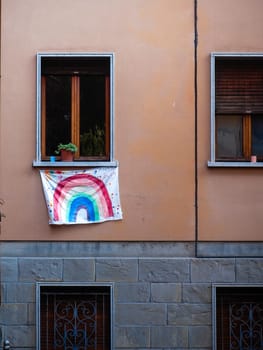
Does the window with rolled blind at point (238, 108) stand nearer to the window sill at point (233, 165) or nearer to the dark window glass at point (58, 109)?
the window sill at point (233, 165)

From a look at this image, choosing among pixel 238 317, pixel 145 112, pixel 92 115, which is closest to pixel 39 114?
pixel 92 115

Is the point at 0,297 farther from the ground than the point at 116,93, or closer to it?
closer to it

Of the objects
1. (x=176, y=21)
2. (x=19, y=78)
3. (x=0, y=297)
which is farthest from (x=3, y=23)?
(x=0, y=297)

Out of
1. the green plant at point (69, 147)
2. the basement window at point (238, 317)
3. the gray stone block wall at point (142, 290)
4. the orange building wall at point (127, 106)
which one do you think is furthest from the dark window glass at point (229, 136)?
the green plant at point (69, 147)

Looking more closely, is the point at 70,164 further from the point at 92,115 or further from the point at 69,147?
the point at 92,115

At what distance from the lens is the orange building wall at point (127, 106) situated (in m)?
10.9

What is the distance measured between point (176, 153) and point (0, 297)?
3108 millimetres

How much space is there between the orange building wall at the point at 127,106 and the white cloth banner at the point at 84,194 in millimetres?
112

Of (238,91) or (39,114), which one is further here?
(238,91)

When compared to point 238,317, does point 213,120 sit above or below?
above

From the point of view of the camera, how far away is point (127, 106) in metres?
11.0

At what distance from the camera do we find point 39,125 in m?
11.0

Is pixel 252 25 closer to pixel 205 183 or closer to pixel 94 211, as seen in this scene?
pixel 205 183

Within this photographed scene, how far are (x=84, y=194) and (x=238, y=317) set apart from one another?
272 centimetres
